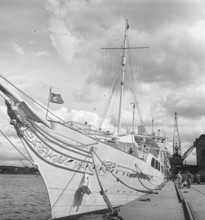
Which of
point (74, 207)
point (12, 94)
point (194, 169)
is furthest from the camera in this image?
point (194, 169)

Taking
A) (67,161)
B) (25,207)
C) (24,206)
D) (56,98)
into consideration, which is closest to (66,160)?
(67,161)

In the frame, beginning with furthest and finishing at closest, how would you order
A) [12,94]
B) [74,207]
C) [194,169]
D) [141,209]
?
[194,169], [141,209], [74,207], [12,94]

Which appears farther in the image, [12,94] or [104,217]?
[104,217]

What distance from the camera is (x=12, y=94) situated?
1098 centimetres

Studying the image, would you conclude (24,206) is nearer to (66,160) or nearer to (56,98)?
(66,160)

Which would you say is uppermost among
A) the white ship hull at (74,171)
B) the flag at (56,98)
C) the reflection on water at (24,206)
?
the flag at (56,98)

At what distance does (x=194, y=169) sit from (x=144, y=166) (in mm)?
77730

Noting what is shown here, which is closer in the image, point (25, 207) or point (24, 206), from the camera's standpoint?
point (25, 207)

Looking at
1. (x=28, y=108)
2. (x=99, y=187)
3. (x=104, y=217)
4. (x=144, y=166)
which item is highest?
(x=28, y=108)

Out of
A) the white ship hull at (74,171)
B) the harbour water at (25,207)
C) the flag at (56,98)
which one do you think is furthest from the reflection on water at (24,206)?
the flag at (56,98)

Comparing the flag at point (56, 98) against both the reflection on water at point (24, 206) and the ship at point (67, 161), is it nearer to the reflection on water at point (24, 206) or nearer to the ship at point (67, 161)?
the ship at point (67, 161)

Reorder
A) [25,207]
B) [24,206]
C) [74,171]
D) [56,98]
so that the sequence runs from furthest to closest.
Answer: [24,206] < [25,207] < [74,171] < [56,98]

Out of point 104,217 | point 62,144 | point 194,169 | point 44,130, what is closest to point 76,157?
point 62,144

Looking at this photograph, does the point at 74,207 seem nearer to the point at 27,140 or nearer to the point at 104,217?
the point at 104,217
